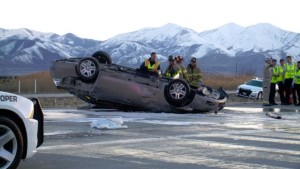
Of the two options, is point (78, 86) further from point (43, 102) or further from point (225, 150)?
point (43, 102)

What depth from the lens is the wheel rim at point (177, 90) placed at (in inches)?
614

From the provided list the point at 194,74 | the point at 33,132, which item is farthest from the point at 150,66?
the point at 33,132

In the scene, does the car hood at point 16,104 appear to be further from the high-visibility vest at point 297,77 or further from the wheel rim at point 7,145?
the high-visibility vest at point 297,77

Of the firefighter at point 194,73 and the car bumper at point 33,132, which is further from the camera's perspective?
the firefighter at point 194,73

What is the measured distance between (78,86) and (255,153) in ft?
24.9

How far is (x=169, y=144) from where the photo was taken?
9.70 meters

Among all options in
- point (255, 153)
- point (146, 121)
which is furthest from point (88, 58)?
point (255, 153)

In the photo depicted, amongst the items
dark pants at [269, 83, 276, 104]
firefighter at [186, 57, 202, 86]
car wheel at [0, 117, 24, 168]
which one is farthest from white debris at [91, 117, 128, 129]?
dark pants at [269, 83, 276, 104]

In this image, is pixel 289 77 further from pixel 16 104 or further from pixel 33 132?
pixel 16 104

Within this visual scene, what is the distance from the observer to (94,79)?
15.4m

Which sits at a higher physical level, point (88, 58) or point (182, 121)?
point (88, 58)

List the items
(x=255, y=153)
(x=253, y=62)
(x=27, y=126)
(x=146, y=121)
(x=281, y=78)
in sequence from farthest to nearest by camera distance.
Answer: (x=253, y=62)
(x=281, y=78)
(x=146, y=121)
(x=255, y=153)
(x=27, y=126)

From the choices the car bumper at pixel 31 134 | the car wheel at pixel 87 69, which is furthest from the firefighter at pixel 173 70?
the car bumper at pixel 31 134

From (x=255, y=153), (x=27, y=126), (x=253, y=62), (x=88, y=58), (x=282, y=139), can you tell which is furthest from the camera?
(x=253, y=62)
